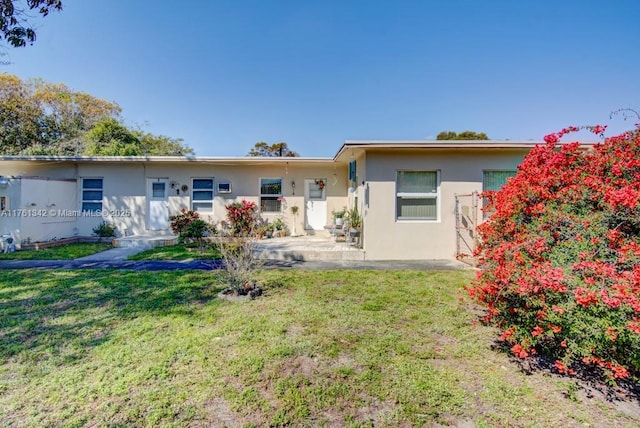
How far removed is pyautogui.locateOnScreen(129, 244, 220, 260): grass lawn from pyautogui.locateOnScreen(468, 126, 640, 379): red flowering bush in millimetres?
6979

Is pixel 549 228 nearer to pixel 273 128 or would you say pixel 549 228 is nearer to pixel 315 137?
pixel 315 137

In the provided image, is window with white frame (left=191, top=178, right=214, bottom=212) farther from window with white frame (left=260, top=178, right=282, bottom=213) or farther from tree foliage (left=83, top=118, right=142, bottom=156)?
tree foliage (left=83, top=118, right=142, bottom=156)

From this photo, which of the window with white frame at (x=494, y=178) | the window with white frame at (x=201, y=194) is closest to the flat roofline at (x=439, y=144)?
the window with white frame at (x=494, y=178)

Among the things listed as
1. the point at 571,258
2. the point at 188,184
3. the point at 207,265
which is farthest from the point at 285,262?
the point at 571,258

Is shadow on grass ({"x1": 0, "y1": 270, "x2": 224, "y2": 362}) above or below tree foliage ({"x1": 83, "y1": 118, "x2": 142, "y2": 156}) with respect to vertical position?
below

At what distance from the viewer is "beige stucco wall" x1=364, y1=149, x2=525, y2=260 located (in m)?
8.38

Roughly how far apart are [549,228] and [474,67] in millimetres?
10746

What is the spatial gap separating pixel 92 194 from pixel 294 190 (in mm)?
7600

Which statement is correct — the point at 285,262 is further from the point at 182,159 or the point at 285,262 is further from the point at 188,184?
the point at 188,184

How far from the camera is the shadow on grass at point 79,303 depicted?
3377 millimetres

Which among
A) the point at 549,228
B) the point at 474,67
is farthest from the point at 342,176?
the point at 549,228

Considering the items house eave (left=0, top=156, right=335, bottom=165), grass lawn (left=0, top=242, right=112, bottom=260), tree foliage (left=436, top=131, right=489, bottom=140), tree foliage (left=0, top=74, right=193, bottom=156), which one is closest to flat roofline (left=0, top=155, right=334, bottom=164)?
house eave (left=0, top=156, right=335, bottom=165)

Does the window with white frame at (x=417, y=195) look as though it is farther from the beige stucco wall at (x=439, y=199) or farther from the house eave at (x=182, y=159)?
the house eave at (x=182, y=159)

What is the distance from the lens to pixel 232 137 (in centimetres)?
2361
